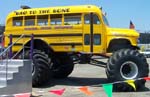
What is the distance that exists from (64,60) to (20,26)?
2642 mm

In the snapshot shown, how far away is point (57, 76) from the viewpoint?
20344mm

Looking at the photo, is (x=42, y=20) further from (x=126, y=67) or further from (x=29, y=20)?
(x=126, y=67)

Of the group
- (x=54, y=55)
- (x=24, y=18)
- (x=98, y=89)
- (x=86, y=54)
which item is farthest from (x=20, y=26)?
(x=98, y=89)

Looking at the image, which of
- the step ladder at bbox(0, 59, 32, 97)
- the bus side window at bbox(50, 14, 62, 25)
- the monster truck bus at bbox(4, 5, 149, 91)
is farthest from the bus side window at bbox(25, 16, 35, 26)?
the step ladder at bbox(0, 59, 32, 97)

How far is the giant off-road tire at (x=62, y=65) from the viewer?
1930cm

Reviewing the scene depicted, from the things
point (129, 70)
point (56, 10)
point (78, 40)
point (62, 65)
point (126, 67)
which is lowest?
point (62, 65)

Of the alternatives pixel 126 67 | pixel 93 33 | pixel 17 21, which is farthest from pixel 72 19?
pixel 126 67

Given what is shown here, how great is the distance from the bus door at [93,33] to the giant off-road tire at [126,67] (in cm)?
118

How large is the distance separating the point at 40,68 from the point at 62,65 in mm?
3150

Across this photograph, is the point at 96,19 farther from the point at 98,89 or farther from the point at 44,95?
the point at 44,95

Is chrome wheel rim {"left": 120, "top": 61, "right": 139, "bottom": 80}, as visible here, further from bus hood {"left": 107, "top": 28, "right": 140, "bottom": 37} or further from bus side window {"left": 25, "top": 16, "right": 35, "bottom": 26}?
bus side window {"left": 25, "top": 16, "right": 35, "bottom": 26}

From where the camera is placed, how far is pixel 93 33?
56.6 ft

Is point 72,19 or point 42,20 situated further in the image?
point 42,20

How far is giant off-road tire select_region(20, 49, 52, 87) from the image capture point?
16.8 meters
